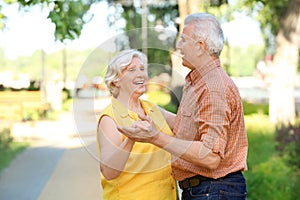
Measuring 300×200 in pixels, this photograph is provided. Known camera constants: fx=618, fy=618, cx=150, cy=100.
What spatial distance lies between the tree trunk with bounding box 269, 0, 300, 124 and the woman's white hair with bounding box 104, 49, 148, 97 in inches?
610

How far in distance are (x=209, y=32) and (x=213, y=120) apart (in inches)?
16.0

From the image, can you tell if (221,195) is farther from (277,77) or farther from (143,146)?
(277,77)

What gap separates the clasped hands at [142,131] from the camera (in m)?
2.57

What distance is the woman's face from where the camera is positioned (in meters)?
2.94

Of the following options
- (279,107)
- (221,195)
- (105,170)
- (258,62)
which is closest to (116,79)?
(105,170)

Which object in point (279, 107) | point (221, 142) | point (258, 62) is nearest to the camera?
point (221, 142)

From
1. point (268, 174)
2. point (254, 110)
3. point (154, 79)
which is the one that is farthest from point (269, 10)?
point (154, 79)

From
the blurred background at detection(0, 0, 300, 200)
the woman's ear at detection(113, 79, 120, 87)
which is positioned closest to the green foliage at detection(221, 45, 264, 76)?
the blurred background at detection(0, 0, 300, 200)

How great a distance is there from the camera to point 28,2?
20.5 feet

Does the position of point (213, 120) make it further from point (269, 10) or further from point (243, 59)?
point (243, 59)

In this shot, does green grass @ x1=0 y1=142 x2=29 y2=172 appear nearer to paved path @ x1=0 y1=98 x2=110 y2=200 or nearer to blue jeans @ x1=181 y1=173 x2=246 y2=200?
paved path @ x1=0 y1=98 x2=110 y2=200

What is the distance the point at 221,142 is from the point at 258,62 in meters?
53.6

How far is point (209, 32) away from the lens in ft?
9.18

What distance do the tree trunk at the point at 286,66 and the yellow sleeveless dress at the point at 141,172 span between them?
15.3 meters
